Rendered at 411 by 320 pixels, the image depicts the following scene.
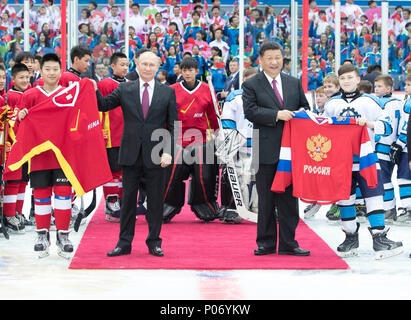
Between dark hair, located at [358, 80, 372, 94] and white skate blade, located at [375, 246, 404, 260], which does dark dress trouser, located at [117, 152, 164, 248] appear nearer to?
white skate blade, located at [375, 246, 404, 260]

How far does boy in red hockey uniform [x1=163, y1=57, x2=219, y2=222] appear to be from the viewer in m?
6.90

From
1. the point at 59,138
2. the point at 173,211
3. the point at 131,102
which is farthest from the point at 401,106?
the point at 59,138

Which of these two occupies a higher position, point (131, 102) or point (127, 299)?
point (131, 102)

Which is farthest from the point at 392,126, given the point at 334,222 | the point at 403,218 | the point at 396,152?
the point at 334,222

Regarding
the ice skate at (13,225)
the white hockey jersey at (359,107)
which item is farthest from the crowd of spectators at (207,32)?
the white hockey jersey at (359,107)

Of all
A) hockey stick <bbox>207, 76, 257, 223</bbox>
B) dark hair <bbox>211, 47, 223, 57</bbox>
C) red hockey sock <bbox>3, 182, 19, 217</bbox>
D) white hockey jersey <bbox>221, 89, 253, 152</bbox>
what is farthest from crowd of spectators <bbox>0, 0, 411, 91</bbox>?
red hockey sock <bbox>3, 182, 19, 217</bbox>

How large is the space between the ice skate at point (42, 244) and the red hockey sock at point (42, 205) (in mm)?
43

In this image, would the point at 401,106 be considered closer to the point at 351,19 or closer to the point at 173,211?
the point at 173,211

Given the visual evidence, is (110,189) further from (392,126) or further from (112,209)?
(392,126)

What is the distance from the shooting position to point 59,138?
519 cm

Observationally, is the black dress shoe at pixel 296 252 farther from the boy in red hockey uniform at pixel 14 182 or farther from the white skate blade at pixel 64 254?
the boy in red hockey uniform at pixel 14 182

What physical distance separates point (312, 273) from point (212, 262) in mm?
721

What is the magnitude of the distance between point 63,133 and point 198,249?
1.35 meters

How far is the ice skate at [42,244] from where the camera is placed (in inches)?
207
